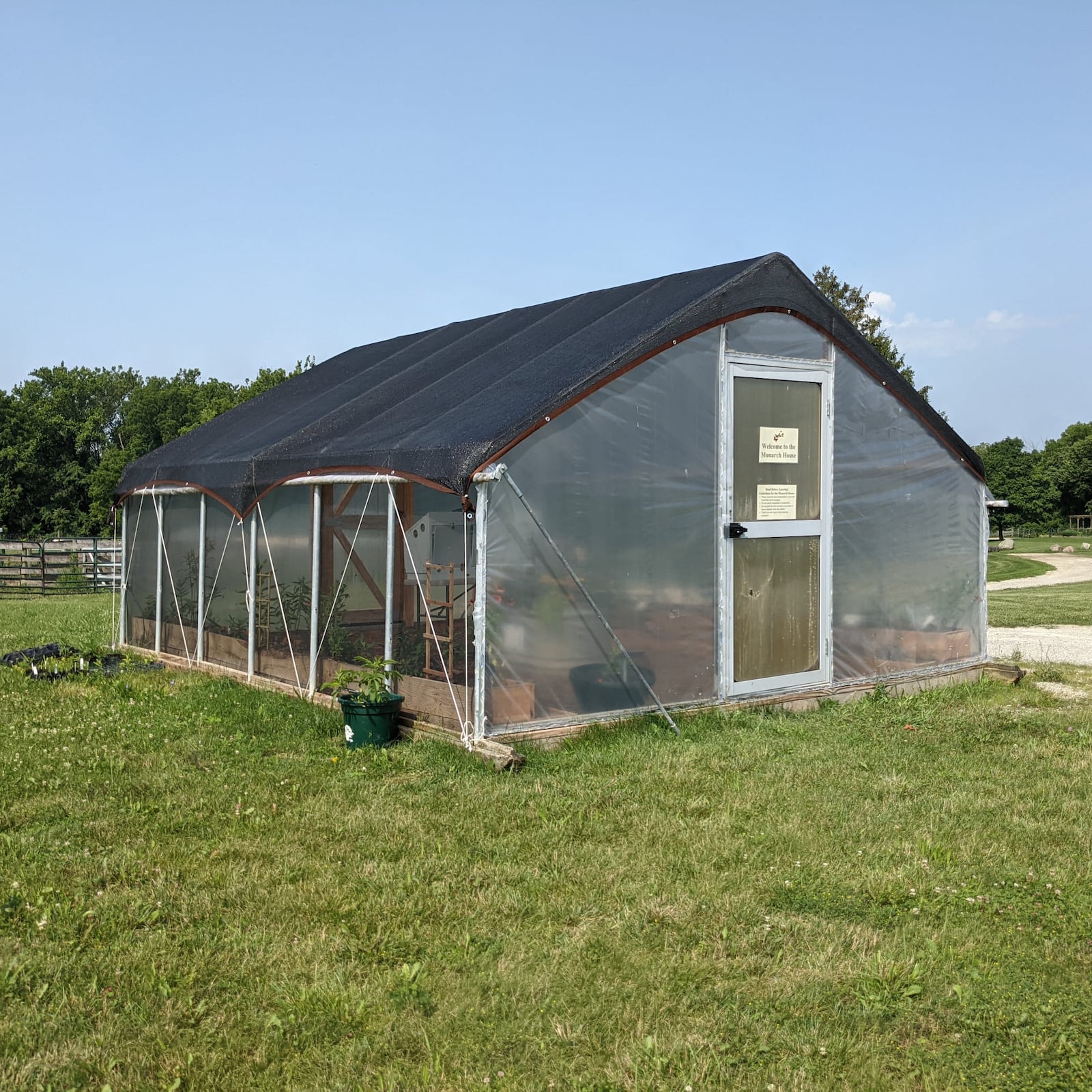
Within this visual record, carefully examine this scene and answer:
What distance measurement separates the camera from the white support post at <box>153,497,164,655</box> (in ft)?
38.3

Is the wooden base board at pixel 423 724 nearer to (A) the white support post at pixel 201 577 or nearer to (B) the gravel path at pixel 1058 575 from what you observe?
(A) the white support post at pixel 201 577

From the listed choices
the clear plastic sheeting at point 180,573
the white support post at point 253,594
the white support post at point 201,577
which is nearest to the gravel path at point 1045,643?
the white support post at point 253,594

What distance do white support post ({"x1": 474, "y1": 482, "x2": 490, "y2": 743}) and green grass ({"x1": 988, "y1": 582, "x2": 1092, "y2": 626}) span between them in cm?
1133

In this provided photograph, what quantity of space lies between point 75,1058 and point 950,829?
4.16m

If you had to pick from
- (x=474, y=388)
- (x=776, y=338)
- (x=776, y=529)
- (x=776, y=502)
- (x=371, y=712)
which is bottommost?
(x=371, y=712)

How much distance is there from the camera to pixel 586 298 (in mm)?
10562

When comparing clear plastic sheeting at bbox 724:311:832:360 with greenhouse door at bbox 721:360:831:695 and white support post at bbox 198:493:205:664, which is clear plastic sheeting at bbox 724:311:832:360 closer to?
greenhouse door at bbox 721:360:831:695

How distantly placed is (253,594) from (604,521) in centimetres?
352

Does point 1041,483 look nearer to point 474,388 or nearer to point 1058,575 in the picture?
point 1058,575

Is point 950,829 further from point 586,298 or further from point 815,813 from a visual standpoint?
point 586,298

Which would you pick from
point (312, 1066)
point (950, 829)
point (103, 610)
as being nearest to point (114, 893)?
point (312, 1066)

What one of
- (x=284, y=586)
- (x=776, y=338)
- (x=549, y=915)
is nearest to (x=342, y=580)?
(x=284, y=586)

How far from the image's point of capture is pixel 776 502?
909 cm

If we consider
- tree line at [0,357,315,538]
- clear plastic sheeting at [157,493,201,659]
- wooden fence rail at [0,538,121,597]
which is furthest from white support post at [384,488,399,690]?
tree line at [0,357,315,538]
